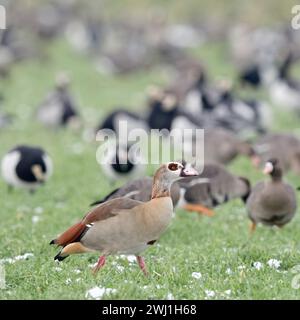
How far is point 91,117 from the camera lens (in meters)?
23.7

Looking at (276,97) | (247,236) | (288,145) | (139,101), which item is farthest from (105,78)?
(247,236)

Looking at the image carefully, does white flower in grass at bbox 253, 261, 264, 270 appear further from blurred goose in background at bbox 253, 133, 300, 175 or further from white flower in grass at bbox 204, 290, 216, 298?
blurred goose in background at bbox 253, 133, 300, 175

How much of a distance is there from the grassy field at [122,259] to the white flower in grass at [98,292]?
0.06 m

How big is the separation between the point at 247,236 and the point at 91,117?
518 inches

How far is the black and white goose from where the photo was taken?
14.2 m

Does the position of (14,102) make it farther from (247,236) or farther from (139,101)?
(247,236)

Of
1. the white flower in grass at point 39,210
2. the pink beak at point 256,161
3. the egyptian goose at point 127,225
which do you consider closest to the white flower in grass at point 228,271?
the egyptian goose at point 127,225

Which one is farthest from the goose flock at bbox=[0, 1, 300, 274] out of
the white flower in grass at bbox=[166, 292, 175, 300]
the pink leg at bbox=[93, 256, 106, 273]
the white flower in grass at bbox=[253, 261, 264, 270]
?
the white flower in grass at bbox=[253, 261, 264, 270]

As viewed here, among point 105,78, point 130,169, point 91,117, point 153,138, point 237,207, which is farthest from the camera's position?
point 105,78

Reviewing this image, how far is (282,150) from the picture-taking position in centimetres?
1664

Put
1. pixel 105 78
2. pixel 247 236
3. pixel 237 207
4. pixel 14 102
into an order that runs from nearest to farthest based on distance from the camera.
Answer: pixel 247 236
pixel 237 207
pixel 14 102
pixel 105 78

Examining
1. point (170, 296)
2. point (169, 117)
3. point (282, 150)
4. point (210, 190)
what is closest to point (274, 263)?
point (170, 296)

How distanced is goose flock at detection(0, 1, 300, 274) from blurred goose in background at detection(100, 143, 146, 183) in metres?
0.03

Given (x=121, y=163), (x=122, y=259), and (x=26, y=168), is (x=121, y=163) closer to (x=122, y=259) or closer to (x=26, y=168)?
(x=26, y=168)
